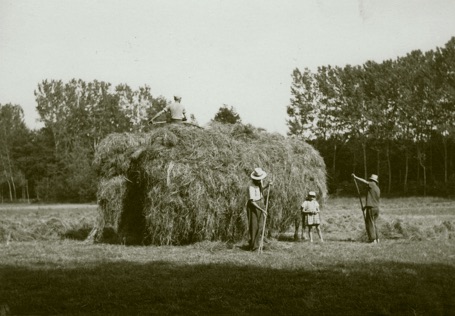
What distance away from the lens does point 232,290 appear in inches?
336

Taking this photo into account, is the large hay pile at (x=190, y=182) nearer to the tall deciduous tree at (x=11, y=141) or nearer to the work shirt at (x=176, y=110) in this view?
the work shirt at (x=176, y=110)

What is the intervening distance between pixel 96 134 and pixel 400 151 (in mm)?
45328

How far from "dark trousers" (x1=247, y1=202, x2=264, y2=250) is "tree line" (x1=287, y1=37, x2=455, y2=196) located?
126 feet

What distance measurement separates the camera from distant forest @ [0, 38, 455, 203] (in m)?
52.8

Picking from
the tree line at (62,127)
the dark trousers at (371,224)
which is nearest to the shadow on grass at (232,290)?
the dark trousers at (371,224)

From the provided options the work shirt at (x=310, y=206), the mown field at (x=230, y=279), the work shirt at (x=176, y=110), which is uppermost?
the work shirt at (x=176, y=110)

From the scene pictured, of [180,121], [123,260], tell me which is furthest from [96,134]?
[123,260]

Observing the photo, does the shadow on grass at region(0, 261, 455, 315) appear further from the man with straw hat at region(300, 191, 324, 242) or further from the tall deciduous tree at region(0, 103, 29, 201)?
the tall deciduous tree at region(0, 103, 29, 201)

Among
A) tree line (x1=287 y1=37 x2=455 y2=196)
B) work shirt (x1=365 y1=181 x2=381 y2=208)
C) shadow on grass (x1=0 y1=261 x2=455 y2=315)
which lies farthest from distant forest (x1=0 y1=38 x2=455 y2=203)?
shadow on grass (x1=0 y1=261 x2=455 y2=315)

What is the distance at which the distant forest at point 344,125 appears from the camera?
173 feet

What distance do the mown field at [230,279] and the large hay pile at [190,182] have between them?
997 millimetres

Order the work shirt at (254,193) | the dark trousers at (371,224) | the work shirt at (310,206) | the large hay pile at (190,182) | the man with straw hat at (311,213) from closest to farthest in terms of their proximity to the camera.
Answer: the work shirt at (254,193) < the large hay pile at (190,182) < the dark trousers at (371,224) < the man with straw hat at (311,213) < the work shirt at (310,206)

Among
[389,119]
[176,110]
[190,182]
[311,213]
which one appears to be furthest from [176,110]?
[389,119]

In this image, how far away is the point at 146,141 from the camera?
16.8 m
